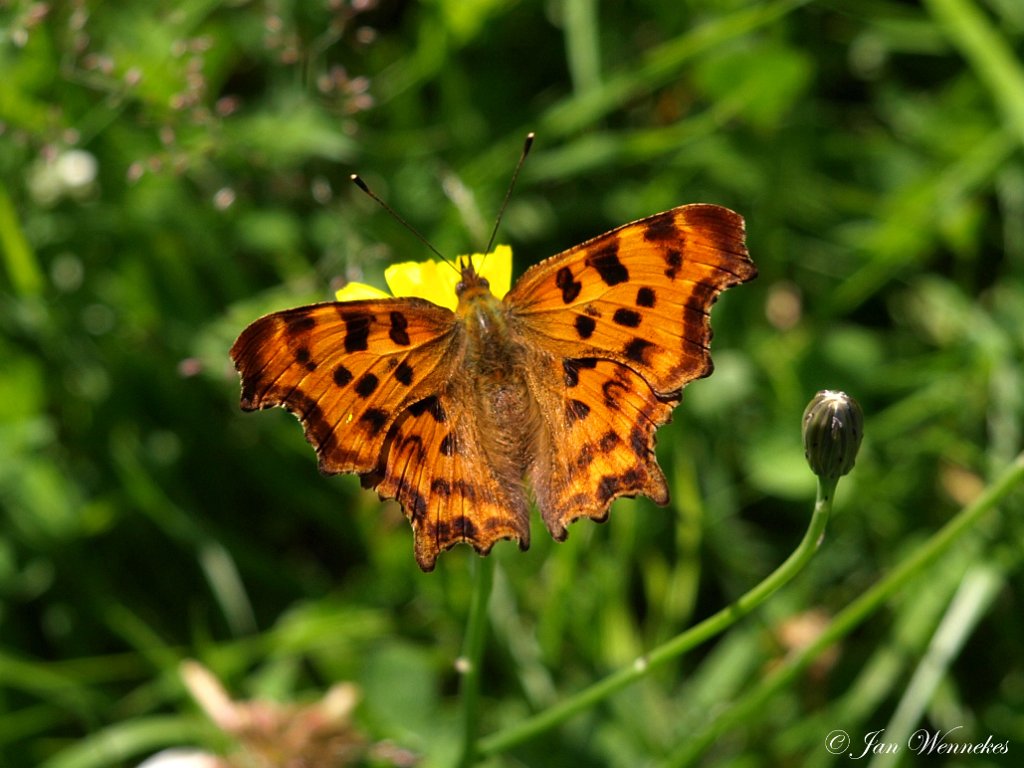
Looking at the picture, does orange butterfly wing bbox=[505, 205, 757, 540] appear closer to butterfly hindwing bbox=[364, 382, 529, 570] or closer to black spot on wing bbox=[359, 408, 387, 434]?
butterfly hindwing bbox=[364, 382, 529, 570]

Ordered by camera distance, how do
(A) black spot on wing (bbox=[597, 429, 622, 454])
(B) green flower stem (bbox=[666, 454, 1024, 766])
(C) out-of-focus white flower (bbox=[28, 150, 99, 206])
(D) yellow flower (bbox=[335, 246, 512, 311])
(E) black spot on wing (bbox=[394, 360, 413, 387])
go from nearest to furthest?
(A) black spot on wing (bbox=[597, 429, 622, 454]) → (E) black spot on wing (bbox=[394, 360, 413, 387]) → (B) green flower stem (bbox=[666, 454, 1024, 766]) → (D) yellow flower (bbox=[335, 246, 512, 311]) → (C) out-of-focus white flower (bbox=[28, 150, 99, 206])

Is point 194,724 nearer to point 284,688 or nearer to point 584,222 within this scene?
point 284,688

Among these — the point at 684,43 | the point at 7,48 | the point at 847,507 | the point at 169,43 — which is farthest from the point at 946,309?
the point at 7,48

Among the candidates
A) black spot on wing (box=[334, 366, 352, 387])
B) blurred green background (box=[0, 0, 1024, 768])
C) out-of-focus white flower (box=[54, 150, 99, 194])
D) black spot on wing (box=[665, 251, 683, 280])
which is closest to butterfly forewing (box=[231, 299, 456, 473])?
black spot on wing (box=[334, 366, 352, 387])

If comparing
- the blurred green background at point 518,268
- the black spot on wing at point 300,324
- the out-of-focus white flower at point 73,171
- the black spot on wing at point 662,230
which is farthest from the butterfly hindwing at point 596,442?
the out-of-focus white flower at point 73,171

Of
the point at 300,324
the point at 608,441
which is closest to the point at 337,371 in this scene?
the point at 300,324

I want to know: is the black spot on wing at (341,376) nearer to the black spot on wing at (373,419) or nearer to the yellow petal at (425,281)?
the black spot on wing at (373,419)
